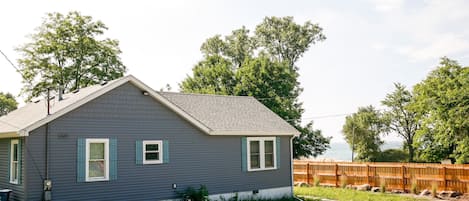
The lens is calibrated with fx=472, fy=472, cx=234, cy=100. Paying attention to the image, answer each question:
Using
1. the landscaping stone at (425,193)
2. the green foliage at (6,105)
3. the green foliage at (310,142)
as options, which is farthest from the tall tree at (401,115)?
the green foliage at (6,105)

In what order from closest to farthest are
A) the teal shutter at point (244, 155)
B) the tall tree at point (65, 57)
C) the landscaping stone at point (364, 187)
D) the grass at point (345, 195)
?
1. the teal shutter at point (244, 155)
2. the grass at point (345, 195)
3. the landscaping stone at point (364, 187)
4. the tall tree at point (65, 57)

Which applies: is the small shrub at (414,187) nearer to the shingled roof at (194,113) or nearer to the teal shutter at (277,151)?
the shingled roof at (194,113)

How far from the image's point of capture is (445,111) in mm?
29125

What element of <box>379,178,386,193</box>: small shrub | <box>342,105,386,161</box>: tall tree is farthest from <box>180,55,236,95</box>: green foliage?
<box>379,178,386,193</box>: small shrub

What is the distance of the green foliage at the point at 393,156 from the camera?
4575cm

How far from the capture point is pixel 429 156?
3653 centimetres

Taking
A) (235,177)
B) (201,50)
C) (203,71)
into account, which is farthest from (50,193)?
(201,50)

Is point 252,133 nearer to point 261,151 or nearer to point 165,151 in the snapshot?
point 261,151

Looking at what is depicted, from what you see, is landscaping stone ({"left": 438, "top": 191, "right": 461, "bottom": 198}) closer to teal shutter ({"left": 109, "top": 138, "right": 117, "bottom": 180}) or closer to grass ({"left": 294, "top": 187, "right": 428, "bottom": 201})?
grass ({"left": 294, "top": 187, "right": 428, "bottom": 201})

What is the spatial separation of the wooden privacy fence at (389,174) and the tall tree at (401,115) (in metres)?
26.3

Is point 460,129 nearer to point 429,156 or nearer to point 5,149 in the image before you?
point 429,156

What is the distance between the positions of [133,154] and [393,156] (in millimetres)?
36126

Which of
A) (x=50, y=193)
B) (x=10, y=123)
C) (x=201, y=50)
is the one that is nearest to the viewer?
(x=50, y=193)

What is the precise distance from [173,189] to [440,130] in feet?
66.1
